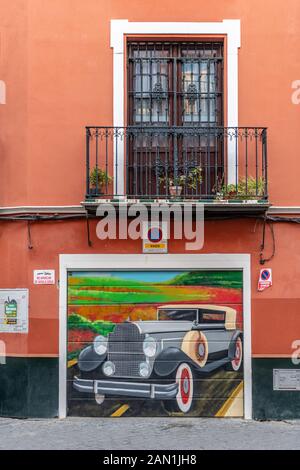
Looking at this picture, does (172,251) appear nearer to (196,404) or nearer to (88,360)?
(88,360)

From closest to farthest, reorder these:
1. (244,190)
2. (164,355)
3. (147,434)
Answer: (147,434) → (244,190) → (164,355)

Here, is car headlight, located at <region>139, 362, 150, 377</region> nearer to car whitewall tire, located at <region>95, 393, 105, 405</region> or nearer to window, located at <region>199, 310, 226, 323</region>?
car whitewall tire, located at <region>95, 393, 105, 405</region>

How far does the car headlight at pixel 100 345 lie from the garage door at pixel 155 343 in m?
0.01

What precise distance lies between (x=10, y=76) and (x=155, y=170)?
254cm

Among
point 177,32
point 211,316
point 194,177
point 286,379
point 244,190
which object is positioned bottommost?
point 286,379

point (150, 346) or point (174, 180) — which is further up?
point (174, 180)

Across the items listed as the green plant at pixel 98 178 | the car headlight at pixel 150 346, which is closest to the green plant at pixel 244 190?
the green plant at pixel 98 178

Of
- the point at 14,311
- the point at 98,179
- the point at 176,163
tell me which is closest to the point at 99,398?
the point at 14,311

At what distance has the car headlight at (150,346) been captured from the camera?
33.2 feet

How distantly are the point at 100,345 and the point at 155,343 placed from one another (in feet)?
2.61

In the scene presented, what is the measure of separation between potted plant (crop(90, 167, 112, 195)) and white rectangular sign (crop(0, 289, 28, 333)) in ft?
5.86

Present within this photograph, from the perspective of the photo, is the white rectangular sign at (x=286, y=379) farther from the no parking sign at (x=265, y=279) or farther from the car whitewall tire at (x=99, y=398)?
the car whitewall tire at (x=99, y=398)

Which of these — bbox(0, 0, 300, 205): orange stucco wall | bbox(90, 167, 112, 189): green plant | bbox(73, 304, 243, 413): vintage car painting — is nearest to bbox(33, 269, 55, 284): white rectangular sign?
bbox(0, 0, 300, 205): orange stucco wall

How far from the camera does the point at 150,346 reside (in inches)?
398
